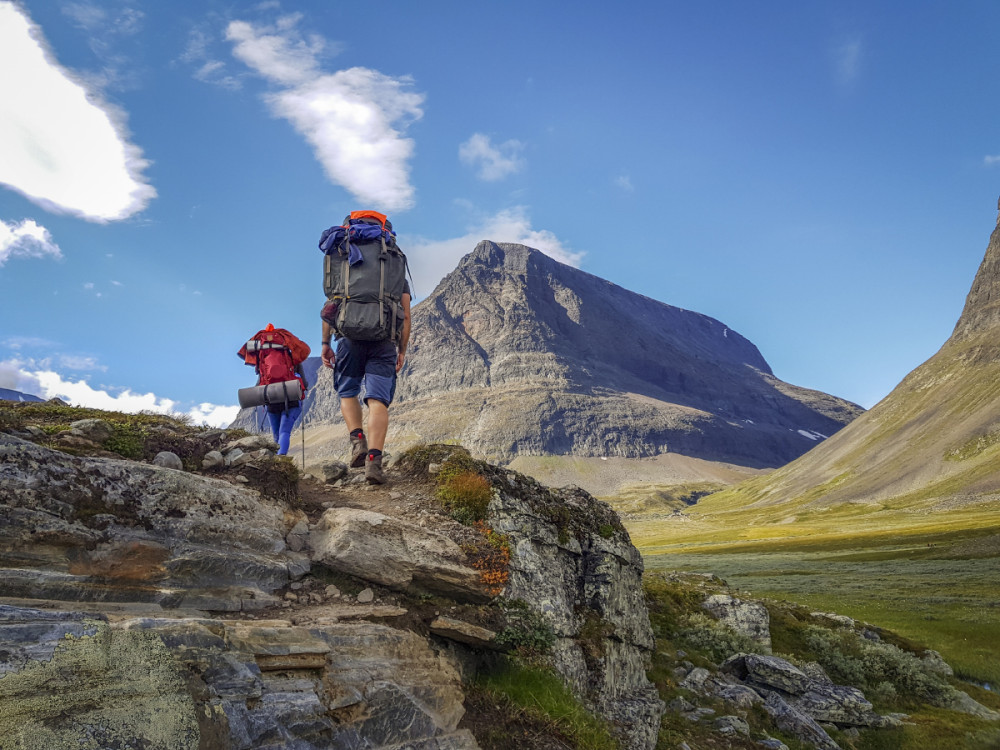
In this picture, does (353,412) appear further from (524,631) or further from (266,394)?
(524,631)

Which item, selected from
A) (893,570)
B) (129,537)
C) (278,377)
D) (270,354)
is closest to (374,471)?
(129,537)

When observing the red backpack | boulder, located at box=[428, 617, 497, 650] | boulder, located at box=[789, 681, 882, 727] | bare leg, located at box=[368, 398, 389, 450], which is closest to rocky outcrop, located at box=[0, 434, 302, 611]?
boulder, located at box=[428, 617, 497, 650]

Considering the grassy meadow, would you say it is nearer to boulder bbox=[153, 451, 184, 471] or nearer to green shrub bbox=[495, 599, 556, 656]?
green shrub bbox=[495, 599, 556, 656]

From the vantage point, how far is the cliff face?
4750 mm

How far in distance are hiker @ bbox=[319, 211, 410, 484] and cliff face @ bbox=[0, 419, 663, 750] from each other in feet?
5.19

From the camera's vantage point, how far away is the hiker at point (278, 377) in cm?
1354

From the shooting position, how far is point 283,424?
13758mm

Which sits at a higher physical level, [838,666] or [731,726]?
[731,726]

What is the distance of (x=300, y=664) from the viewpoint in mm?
5949

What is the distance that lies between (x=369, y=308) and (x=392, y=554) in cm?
432

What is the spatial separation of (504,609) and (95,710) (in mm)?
5324

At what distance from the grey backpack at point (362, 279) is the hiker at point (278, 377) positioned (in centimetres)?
361

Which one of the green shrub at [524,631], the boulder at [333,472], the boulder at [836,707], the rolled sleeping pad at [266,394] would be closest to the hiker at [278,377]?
the rolled sleeping pad at [266,394]

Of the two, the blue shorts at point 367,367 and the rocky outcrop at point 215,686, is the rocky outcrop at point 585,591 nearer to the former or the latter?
the blue shorts at point 367,367
